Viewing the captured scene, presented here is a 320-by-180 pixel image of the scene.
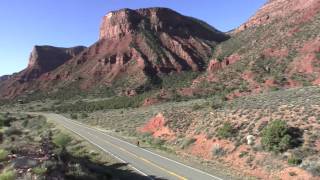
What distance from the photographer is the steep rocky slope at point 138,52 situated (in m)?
121

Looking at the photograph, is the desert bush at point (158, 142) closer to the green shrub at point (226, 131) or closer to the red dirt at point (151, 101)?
the green shrub at point (226, 131)

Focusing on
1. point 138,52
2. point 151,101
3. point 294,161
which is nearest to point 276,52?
point 151,101

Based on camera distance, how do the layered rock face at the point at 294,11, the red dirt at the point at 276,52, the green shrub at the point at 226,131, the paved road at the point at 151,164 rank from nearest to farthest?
the paved road at the point at 151,164, the green shrub at the point at 226,131, the red dirt at the point at 276,52, the layered rock face at the point at 294,11

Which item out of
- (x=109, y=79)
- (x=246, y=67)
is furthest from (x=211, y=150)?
(x=109, y=79)

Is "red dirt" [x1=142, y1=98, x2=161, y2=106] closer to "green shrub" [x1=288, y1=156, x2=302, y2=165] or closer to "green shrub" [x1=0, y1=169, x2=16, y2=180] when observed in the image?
"green shrub" [x1=288, y1=156, x2=302, y2=165]

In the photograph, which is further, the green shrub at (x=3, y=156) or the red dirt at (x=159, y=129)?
the red dirt at (x=159, y=129)

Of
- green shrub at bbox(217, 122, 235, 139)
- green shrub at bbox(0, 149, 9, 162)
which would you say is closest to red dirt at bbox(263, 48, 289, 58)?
green shrub at bbox(217, 122, 235, 139)

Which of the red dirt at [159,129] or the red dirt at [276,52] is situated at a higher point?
the red dirt at [276,52]

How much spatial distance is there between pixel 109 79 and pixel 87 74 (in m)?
11.3

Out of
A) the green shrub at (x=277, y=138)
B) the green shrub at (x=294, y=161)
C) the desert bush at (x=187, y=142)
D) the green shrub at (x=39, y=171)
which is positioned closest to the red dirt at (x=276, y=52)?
the desert bush at (x=187, y=142)

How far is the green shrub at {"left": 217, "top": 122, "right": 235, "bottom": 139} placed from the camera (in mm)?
30672

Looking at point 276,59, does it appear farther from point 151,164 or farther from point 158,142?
point 151,164

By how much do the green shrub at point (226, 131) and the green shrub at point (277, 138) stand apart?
146 inches

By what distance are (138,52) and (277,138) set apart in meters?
103
